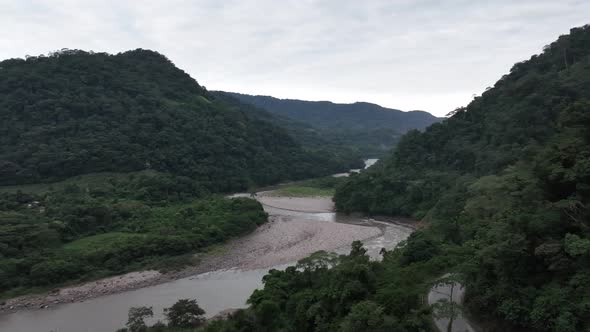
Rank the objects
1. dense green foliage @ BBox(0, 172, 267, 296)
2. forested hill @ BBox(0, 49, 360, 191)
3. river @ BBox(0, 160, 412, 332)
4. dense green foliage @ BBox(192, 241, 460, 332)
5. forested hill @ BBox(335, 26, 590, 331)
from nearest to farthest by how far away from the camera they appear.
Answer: forested hill @ BBox(335, 26, 590, 331)
dense green foliage @ BBox(192, 241, 460, 332)
river @ BBox(0, 160, 412, 332)
dense green foliage @ BBox(0, 172, 267, 296)
forested hill @ BBox(0, 49, 360, 191)

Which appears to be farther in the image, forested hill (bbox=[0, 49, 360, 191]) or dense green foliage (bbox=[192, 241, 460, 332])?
forested hill (bbox=[0, 49, 360, 191])

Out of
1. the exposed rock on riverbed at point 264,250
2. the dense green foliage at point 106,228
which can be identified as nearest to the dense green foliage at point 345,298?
the exposed rock on riverbed at point 264,250

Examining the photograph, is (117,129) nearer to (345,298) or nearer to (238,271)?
(238,271)

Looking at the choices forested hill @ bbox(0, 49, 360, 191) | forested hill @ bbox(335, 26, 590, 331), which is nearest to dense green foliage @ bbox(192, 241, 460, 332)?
forested hill @ bbox(335, 26, 590, 331)

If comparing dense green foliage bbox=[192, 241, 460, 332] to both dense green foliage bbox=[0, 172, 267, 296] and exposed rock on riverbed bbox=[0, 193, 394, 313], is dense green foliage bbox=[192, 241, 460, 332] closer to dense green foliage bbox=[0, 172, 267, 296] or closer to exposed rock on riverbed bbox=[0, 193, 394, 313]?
exposed rock on riverbed bbox=[0, 193, 394, 313]

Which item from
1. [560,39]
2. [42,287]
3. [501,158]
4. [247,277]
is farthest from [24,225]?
[560,39]

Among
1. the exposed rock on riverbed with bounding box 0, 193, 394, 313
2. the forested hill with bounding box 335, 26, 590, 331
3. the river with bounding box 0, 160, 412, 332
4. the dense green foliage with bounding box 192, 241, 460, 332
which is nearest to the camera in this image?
the forested hill with bounding box 335, 26, 590, 331

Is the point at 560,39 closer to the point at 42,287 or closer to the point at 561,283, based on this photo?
the point at 561,283
